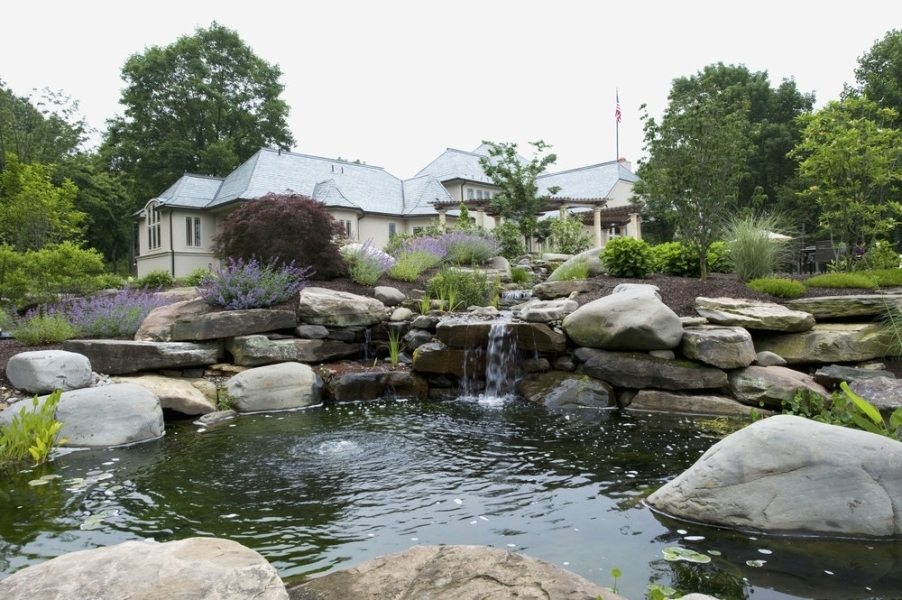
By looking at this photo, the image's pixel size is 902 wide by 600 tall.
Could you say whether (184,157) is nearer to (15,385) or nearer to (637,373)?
(15,385)

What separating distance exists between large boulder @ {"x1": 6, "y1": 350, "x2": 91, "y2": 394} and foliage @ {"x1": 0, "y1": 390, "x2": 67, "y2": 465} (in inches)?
46.2

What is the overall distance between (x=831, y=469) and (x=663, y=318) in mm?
3918

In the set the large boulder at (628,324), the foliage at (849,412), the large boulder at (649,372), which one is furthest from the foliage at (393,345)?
the foliage at (849,412)

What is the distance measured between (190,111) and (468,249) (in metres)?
28.3

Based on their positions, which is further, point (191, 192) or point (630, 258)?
point (191, 192)

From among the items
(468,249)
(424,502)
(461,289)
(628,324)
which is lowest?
(424,502)

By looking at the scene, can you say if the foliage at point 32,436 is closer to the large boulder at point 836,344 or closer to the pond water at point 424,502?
the pond water at point 424,502

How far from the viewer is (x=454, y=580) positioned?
2428 millimetres

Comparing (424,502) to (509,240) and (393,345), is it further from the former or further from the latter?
(509,240)

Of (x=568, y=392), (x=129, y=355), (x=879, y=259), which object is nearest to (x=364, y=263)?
(x=129, y=355)

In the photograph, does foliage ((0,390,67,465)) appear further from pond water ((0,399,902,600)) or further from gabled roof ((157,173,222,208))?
gabled roof ((157,173,222,208))

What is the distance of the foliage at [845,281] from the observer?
818 cm

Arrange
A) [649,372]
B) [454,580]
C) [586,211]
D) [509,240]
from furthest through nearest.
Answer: [586,211]
[509,240]
[649,372]
[454,580]

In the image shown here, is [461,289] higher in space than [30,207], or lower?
lower
